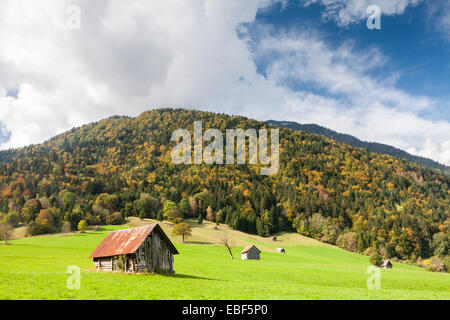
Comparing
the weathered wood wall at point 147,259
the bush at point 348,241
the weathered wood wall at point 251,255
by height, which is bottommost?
the bush at point 348,241

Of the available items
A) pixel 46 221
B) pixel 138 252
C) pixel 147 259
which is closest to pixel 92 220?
pixel 46 221

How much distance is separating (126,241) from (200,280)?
10154 millimetres

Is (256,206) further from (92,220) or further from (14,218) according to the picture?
(14,218)

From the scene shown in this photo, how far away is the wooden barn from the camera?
105ft

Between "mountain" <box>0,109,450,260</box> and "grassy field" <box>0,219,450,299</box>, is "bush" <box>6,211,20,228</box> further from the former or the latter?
"grassy field" <box>0,219,450,299</box>

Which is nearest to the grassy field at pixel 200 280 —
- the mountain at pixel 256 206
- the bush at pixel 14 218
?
the mountain at pixel 256 206

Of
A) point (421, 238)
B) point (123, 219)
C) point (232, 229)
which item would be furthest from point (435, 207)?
point (123, 219)

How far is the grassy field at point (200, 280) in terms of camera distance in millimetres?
19875

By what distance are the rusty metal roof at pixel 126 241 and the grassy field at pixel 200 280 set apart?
9.04 feet

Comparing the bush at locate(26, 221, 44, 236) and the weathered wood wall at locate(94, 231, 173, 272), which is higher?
the weathered wood wall at locate(94, 231, 173, 272)

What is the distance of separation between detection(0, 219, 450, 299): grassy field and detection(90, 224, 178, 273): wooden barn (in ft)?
6.37

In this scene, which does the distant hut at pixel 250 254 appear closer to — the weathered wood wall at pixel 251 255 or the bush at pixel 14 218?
the weathered wood wall at pixel 251 255

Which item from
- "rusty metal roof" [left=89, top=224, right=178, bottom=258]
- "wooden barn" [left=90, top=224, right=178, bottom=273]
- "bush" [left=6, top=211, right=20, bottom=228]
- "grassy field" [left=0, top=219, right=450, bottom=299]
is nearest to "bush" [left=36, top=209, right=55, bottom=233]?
"grassy field" [left=0, top=219, right=450, bottom=299]
